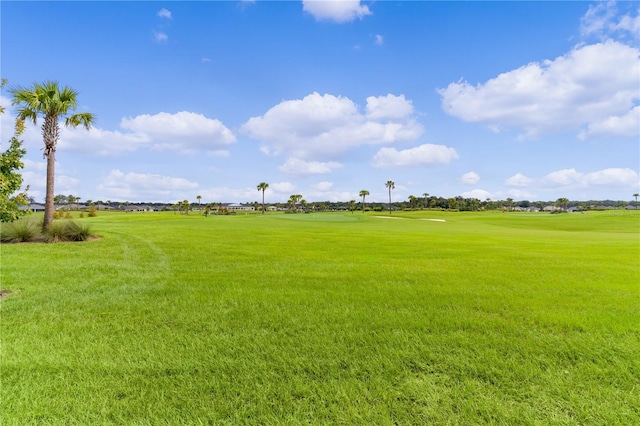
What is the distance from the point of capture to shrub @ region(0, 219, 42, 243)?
14.3 m

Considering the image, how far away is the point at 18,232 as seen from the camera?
14398 millimetres

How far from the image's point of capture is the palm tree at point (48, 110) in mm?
15750

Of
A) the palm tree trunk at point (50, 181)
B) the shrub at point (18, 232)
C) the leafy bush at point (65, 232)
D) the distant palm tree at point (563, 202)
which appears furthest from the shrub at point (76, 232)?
the distant palm tree at point (563, 202)

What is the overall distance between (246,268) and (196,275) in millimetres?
1524

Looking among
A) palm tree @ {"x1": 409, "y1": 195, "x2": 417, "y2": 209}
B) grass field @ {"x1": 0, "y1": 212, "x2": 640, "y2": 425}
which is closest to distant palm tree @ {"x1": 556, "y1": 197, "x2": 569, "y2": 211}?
palm tree @ {"x1": 409, "y1": 195, "x2": 417, "y2": 209}

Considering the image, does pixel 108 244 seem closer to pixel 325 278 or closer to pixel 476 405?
pixel 325 278

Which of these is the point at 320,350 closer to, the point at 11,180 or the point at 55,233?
the point at 11,180

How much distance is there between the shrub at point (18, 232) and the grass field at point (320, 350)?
28.0ft

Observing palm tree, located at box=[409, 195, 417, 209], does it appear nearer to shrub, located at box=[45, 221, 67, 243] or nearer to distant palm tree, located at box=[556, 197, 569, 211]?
distant palm tree, located at box=[556, 197, 569, 211]

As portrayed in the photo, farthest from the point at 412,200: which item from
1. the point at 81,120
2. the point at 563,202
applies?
the point at 81,120

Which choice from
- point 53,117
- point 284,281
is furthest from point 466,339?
point 53,117

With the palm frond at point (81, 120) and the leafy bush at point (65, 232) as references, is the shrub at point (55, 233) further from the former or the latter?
the palm frond at point (81, 120)

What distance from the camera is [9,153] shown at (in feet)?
24.9

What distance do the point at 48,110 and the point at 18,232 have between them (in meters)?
6.56
